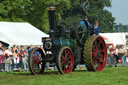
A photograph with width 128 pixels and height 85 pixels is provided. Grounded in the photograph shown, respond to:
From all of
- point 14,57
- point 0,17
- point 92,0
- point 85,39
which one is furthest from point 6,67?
point 92,0

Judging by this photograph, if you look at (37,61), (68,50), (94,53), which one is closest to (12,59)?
A: (37,61)

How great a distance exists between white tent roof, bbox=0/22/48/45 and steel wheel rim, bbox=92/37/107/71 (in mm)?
11387

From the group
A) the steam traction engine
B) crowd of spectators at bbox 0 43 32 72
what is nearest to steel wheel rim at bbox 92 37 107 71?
the steam traction engine

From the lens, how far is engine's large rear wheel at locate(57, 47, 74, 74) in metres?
12.9

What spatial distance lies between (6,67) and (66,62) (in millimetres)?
8203

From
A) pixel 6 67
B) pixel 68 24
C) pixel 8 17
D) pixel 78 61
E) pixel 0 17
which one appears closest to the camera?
pixel 78 61

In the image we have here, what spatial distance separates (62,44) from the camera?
1375 centimetres

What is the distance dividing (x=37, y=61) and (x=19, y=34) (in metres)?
13.4

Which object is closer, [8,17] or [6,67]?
[6,67]

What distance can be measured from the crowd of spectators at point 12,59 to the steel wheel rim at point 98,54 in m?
7.27

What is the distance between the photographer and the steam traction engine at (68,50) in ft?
44.5

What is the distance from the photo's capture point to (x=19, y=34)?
88.9 ft

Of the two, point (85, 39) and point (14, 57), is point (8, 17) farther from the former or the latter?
point (85, 39)

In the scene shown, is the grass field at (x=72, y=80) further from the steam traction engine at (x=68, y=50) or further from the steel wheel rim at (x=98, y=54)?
the steel wheel rim at (x=98, y=54)
